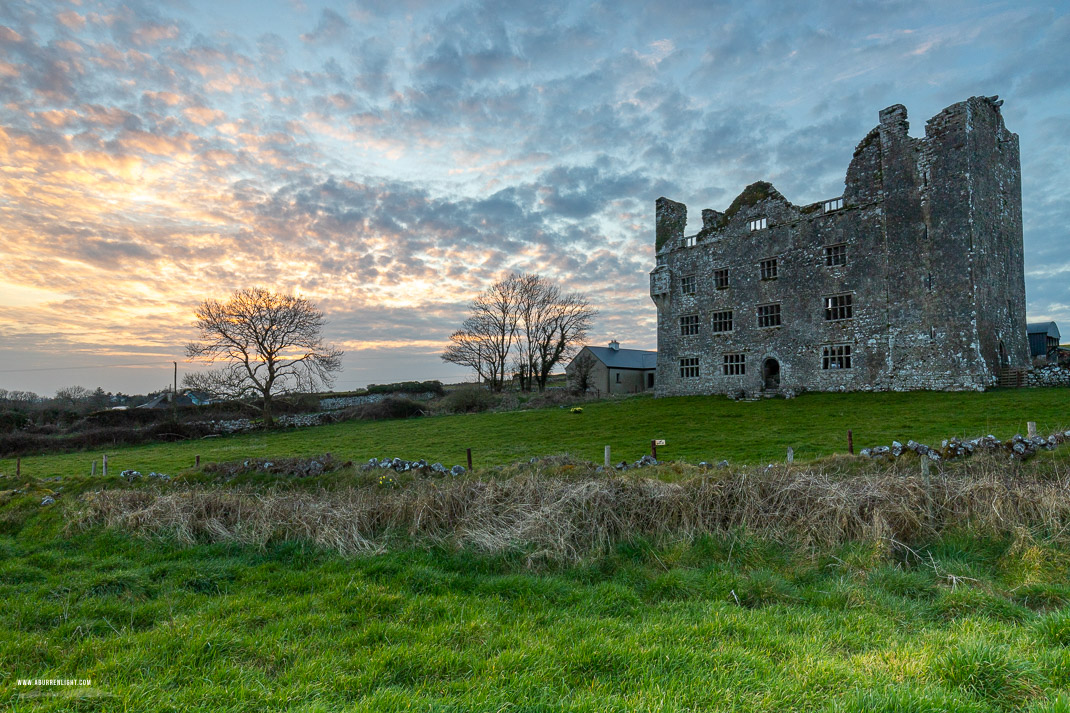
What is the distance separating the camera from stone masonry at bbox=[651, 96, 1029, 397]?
2700cm

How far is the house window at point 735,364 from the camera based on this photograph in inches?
1404

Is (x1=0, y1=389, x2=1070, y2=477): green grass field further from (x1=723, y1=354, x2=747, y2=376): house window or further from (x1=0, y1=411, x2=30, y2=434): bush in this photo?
(x1=0, y1=411, x2=30, y2=434): bush

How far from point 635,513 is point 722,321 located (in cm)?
3153

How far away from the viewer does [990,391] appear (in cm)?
2541

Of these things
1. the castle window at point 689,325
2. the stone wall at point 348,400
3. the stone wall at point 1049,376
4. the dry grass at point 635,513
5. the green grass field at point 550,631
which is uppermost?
the castle window at point 689,325

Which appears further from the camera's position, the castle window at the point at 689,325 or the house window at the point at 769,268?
the castle window at the point at 689,325

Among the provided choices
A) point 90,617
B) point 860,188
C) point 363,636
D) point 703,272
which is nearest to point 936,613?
point 363,636

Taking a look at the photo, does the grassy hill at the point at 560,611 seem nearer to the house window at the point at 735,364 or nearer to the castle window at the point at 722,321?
the house window at the point at 735,364

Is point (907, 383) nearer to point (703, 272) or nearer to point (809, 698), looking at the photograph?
point (703, 272)

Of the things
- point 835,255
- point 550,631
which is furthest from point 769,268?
point 550,631

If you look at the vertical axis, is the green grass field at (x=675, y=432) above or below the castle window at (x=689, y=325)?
below

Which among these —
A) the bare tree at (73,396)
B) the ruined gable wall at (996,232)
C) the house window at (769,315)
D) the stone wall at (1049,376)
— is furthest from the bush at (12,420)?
the stone wall at (1049,376)

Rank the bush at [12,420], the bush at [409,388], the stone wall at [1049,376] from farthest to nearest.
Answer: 1. the bush at [409,388]
2. the bush at [12,420]
3. the stone wall at [1049,376]

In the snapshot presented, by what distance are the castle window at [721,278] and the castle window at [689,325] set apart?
8.86ft
